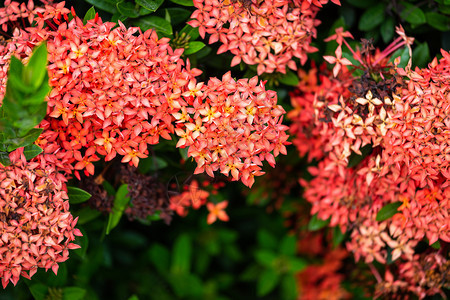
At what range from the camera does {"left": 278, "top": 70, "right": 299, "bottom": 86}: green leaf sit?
142 cm

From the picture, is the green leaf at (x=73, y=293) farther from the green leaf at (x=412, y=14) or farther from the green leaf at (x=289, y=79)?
the green leaf at (x=412, y=14)

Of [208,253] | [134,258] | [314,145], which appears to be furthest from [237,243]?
[314,145]

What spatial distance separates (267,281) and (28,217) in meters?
1.20

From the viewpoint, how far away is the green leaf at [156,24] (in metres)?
1.28

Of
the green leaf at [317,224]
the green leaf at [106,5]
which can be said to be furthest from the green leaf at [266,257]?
the green leaf at [106,5]

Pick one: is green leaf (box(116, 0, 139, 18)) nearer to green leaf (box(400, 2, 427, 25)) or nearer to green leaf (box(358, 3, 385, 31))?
green leaf (box(358, 3, 385, 31))

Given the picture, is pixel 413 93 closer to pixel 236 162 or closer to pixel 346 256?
pixel 236 162

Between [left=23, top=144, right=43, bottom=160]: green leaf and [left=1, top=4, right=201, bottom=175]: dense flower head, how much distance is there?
1.8 inches

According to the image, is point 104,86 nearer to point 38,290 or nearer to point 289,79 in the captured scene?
point 289,79

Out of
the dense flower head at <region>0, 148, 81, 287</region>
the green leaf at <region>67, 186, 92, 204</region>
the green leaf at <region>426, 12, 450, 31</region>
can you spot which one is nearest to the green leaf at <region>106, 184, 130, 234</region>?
the green leaf at <region>67, 186, 92, 204</region>

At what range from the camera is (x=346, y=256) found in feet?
6.34

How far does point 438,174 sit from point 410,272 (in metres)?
0.37

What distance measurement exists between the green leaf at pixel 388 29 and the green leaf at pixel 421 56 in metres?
0.13

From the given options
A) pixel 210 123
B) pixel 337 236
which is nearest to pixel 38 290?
pixel 210 123
